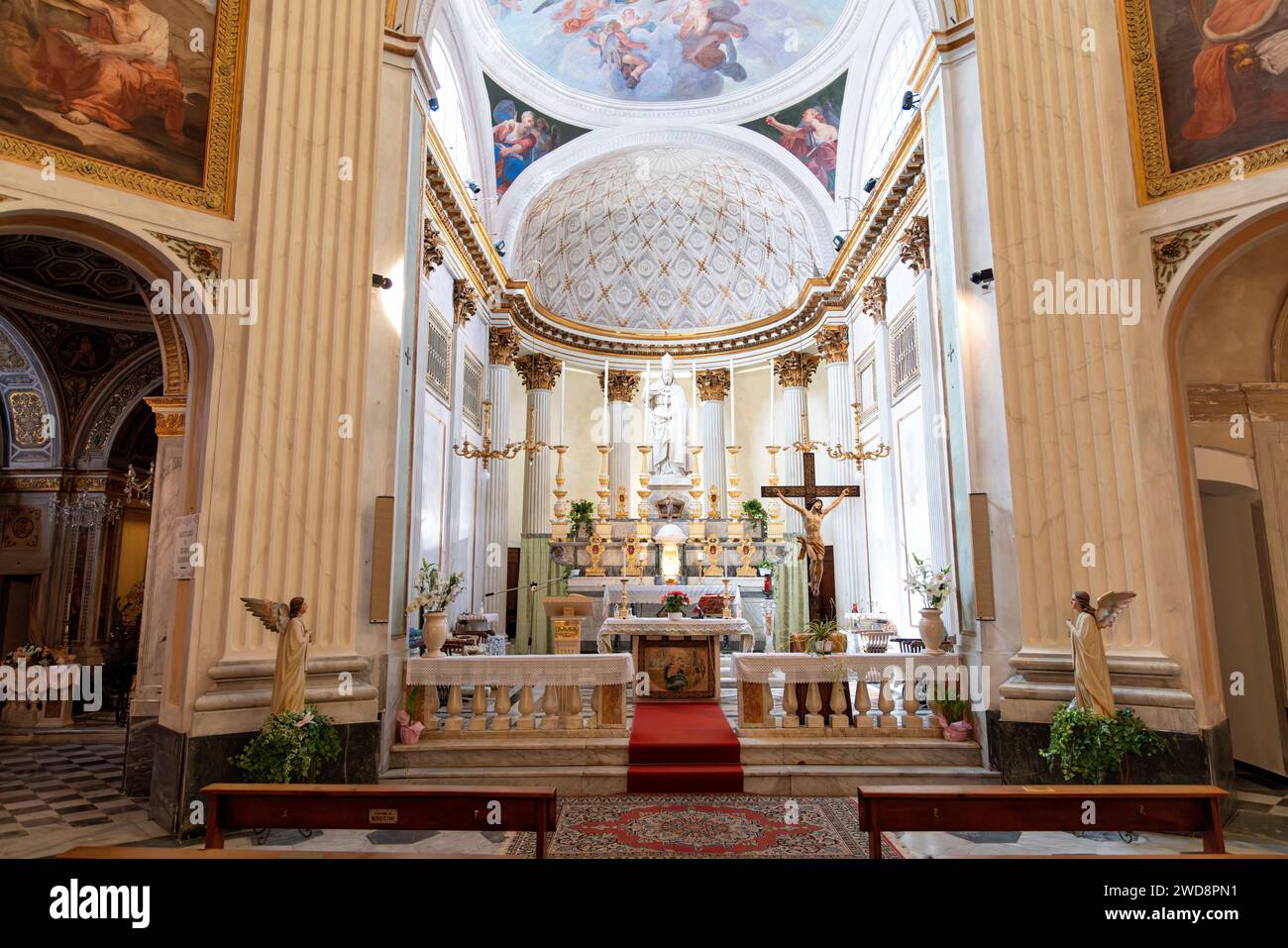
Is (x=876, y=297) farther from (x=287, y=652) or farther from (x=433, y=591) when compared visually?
(x=287, y=652)

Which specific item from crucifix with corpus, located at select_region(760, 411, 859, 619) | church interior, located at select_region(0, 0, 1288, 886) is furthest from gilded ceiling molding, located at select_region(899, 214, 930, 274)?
crucifix with corpus, located at select_region(760, 411, 859, 619)

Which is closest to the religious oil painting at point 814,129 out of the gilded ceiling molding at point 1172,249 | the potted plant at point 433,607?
the gilded ceiling molding at point 1172,249

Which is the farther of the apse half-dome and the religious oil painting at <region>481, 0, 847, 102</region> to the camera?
the apse half-dome

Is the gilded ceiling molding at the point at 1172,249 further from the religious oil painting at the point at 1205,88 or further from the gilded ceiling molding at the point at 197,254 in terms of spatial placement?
the gilded ceiling molding at the point at 197,254

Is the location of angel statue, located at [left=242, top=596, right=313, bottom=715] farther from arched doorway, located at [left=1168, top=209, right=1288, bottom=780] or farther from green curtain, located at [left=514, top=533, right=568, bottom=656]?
green curtain, located at [left=514, top=533, right=568, bottom=656]

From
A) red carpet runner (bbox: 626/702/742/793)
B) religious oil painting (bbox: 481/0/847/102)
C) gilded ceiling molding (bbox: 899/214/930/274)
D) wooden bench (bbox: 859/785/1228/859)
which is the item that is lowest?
red carpet runner (bbox: 626/702/742/793)

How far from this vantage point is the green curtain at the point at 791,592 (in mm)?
15844

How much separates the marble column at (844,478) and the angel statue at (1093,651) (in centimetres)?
872

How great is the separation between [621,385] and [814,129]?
729cm

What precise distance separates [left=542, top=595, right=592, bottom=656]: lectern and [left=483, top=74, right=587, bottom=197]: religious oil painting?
1020 cm

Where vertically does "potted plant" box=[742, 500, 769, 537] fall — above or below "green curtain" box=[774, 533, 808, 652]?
above

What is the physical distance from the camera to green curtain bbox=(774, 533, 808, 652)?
15844 millimetres

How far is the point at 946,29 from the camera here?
805 cm

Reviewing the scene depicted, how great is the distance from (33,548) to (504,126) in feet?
38.9
